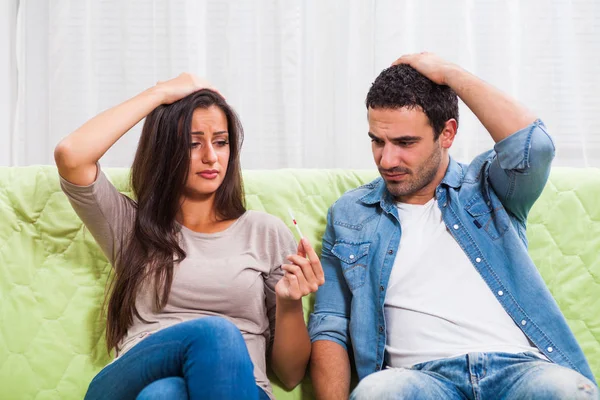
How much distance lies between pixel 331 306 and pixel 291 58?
0.88 m

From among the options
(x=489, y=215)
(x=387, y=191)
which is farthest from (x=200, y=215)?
(x=489, y=215)

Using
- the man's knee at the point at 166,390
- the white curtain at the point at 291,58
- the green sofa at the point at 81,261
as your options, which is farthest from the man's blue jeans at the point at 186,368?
the white curtain at the point at 291,58

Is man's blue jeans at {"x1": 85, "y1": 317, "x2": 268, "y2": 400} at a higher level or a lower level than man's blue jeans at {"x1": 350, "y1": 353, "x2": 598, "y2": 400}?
higher

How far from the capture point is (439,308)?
147 centimetres

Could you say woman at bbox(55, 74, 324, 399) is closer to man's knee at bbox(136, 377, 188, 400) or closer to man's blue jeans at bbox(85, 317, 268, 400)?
man's blue jeans at bbox(85, 317, 268, 400)

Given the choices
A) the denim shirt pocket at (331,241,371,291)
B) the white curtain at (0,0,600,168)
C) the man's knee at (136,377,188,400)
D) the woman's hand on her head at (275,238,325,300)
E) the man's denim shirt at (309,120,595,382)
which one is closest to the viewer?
the man's knee at (136,377,188,400)

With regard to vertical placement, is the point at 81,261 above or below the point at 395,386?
above

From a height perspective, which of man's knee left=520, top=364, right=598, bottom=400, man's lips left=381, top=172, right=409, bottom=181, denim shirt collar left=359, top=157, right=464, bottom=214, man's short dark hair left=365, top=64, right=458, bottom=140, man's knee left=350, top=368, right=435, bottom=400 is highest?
man's short dark hair left=365, top=64, right=458, bottom=140

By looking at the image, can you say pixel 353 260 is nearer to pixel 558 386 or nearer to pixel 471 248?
pixel 471 248

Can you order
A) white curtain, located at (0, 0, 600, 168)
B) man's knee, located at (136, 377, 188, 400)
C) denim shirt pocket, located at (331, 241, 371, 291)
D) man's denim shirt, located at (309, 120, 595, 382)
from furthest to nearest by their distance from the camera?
white curtain, located at (0, 0, 600, 168) → denim shirt pocket, located at (331, 241, 371, 291) → man's denim shirt, located at (309, 120, 595, 382) → man's knee, located at (136, 377, 188, 400)

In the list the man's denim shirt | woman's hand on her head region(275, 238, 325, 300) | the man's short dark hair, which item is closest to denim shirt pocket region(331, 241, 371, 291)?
the man's denim shirt

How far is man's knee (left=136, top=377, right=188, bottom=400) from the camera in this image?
117 cm

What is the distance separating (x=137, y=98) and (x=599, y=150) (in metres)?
1.48

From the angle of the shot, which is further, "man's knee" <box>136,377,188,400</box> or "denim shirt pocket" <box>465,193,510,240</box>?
"denim shirt pocket" <box>465,193,510,240</box>
